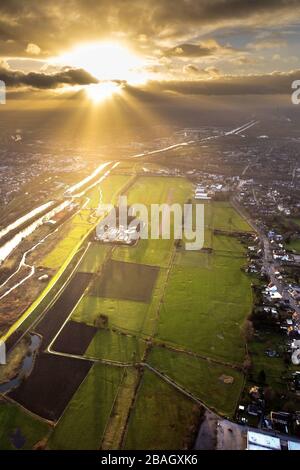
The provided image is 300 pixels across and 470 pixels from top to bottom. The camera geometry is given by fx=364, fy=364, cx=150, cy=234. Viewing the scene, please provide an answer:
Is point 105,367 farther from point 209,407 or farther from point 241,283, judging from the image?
point 241,283

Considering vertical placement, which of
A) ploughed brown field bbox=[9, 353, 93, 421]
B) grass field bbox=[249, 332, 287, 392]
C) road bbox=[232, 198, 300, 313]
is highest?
road bbox=[232, 198, 300, 313]

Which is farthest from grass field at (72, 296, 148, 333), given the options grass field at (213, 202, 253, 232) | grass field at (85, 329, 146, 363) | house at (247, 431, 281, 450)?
grass field at (213, 202, 253, 232)

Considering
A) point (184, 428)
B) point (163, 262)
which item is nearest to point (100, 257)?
point (163, 262)

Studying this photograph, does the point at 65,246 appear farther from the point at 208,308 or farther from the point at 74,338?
the point at 208,308

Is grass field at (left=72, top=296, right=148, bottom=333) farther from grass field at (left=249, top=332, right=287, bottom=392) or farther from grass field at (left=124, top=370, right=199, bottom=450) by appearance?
grass field at (left=249, top=332, right=287, bottom=392)

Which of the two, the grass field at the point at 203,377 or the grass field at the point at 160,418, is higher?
the grass field at the point at 203,377

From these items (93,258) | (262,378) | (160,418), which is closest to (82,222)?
(93,258)

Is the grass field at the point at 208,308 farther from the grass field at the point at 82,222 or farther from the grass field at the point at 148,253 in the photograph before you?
the grass field at the point at 82,222

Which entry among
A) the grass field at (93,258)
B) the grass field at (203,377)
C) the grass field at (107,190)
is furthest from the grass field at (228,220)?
the grass field at (203,377)
